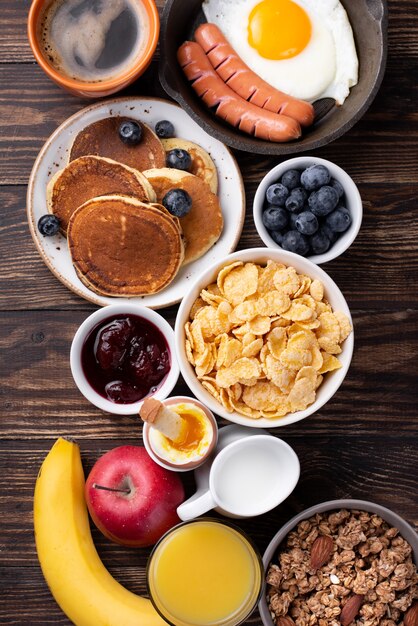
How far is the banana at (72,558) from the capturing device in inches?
68.0

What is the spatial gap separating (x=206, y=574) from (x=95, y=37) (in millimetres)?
Answer: 1318

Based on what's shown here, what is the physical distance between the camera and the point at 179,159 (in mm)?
1752

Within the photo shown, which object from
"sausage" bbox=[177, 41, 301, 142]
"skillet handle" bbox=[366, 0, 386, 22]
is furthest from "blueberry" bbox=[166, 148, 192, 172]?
"skillet handle" bbox=[366, 0, 386, 22]

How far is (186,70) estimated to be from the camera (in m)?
1.76

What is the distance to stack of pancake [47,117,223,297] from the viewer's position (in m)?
1.70

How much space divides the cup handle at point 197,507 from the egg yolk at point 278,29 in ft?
3.53

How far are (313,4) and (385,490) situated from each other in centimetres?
126

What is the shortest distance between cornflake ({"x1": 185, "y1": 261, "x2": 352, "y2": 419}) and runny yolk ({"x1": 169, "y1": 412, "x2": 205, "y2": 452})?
9 cm

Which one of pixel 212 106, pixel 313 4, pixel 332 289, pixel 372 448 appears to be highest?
pixel 313 4

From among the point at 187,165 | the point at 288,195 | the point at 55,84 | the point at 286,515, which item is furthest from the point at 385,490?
the point at 55,84

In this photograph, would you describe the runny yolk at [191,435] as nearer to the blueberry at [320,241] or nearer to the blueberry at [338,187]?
the blueberry at [320,241]

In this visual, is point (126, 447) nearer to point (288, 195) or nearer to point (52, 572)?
point (52, 572)

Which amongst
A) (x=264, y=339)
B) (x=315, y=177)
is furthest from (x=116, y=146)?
(x=264, y=339)

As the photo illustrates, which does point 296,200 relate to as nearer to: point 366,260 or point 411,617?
point 366,260
